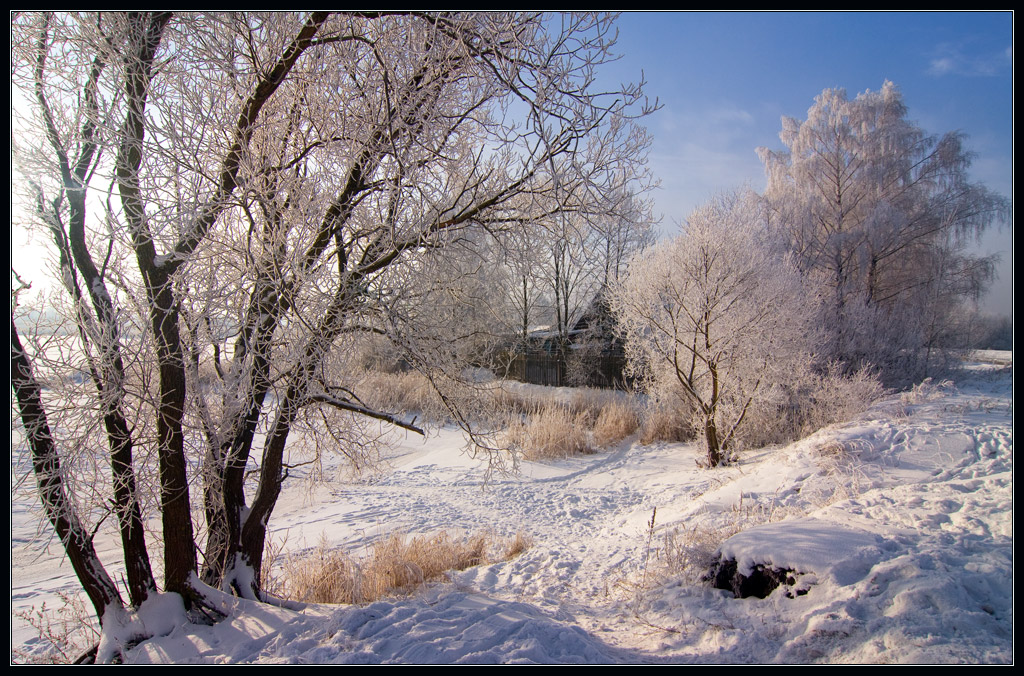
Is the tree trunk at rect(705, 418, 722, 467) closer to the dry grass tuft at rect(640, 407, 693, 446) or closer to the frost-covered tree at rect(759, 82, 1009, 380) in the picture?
the dry grass tuft at rect(640, 407, 693, 446)

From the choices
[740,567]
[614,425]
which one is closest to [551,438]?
[614,425]

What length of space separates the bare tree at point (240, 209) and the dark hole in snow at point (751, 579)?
2.64m

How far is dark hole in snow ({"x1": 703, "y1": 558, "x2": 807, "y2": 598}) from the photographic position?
298 cm

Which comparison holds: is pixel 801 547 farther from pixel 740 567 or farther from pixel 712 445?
pixel 712 445

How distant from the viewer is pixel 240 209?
132 inches

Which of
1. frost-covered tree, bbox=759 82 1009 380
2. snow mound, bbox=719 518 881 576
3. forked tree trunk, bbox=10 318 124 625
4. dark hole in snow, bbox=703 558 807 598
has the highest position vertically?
frost-covered tree, bbox=759 82 1009 380

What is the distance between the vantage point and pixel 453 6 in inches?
120

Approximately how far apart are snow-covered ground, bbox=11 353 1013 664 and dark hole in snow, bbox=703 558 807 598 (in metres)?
0.05

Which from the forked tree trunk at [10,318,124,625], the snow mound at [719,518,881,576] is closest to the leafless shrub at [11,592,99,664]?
the forked tree trunk at [10,318,124,625]

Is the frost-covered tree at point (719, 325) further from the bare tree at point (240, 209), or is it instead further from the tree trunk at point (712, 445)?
the bare tree at point (240, 209)

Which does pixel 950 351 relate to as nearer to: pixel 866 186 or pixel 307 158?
pixel 866 186

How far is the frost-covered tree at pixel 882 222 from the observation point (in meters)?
14.2

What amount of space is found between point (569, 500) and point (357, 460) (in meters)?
3.93

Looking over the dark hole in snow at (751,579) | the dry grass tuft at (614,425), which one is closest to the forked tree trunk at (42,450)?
the dark hole in snow at (751,579)
